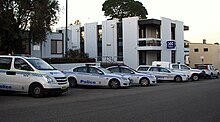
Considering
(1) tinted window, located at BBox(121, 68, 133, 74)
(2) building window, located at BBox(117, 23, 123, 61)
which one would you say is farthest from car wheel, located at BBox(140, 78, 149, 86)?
(2) building window, located at BBox(117, 23, 123, 61)

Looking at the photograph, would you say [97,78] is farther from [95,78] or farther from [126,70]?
[126,70]

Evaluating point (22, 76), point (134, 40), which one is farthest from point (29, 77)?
point (134, 40)

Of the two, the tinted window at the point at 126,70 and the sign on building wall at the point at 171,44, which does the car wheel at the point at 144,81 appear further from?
the sign on building wall at the point at 171,44

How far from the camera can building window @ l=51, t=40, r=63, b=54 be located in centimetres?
3650

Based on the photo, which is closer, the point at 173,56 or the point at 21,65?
the point at 21,65

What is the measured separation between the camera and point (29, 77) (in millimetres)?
14602

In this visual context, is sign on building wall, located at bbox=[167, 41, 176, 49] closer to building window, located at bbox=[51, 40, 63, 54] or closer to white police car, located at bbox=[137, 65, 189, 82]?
white police car, located at bbox=[137, 65, 189, 82]

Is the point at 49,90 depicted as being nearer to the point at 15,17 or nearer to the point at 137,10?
the point at 15,17

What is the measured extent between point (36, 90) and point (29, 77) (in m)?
0.66

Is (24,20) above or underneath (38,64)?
above

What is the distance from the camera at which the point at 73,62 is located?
31.3 m

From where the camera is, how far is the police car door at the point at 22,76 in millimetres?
14648

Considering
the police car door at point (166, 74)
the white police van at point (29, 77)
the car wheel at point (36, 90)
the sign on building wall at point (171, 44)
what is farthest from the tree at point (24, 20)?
the sign on building wall at point (171, 44)

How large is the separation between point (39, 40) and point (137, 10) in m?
34.6
